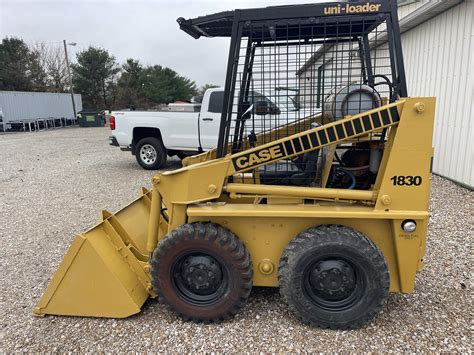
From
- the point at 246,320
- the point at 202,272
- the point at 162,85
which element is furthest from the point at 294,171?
the point at 162,85

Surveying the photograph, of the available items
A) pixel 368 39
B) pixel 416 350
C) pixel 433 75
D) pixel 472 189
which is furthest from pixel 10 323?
pixel 433 75

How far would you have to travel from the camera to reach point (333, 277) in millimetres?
2699

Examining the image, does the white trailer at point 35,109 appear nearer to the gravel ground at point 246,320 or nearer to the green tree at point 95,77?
the green tree at point 95,77

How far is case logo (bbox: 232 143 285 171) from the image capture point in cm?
272

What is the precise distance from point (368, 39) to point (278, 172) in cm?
149

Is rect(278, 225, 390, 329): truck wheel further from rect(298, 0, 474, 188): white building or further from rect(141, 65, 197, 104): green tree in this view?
rect(141, 65, 197, 104): green tree

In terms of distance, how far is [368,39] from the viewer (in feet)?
10.8

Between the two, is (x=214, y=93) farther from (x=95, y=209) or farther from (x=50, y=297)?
(x=50, y=297)

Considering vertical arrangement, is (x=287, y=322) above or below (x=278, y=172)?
below

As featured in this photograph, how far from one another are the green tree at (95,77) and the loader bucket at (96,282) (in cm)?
4118

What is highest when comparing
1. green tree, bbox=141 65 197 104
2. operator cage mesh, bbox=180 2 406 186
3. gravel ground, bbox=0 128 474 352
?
green tree, bbox=141 65 197 104

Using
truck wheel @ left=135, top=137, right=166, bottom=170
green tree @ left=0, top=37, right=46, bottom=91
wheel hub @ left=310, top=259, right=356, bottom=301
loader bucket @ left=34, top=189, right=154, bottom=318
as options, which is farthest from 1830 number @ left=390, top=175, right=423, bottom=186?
green tree @ left=0, top=37, right=46, bottom=91

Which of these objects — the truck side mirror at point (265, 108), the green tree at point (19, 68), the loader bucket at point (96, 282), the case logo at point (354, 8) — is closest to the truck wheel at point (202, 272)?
the loader bucket at point (96, 282)

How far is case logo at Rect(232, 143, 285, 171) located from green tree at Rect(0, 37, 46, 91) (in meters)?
39.3
